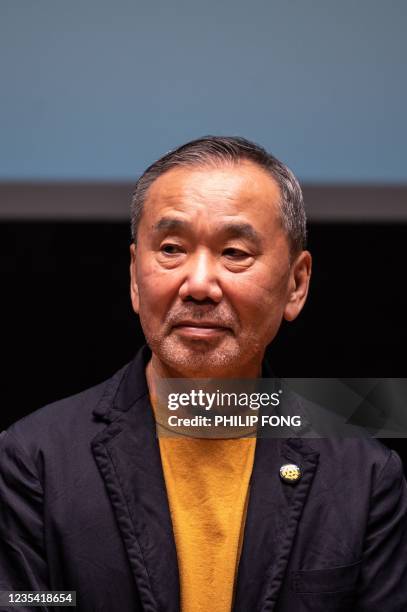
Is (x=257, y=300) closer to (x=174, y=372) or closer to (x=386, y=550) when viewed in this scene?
(x=174, y=372)

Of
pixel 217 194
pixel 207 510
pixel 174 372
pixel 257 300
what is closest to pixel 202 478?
pixel 207 510

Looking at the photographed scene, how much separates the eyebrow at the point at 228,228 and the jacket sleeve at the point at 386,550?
379 mm

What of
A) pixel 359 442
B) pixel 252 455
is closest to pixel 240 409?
pixel 252 455

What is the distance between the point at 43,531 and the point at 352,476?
424mm

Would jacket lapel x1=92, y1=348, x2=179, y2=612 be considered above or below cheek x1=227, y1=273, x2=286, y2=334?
below

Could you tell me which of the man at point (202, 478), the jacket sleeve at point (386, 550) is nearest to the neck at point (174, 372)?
the man at point (202, 478)

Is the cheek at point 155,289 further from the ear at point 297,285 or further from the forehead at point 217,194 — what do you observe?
the ear at point 297,285

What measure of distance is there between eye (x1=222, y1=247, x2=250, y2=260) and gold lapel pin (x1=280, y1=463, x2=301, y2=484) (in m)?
0.29

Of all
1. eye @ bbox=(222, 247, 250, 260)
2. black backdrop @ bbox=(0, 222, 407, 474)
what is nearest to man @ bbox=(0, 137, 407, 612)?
eye @ bbox=(222, 247, 250, 260)

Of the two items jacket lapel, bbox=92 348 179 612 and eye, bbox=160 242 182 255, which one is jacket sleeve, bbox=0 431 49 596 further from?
eye, bbox=160 242 182 255

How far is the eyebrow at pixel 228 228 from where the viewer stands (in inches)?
49.4

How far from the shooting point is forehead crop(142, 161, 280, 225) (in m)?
1.26

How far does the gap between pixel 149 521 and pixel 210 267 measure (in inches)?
13.1

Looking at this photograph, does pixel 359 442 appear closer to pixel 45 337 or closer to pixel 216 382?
pixel 216 382
